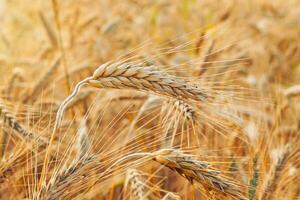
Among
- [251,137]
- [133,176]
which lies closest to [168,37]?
[251,137]

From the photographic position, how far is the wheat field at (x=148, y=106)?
1605mm

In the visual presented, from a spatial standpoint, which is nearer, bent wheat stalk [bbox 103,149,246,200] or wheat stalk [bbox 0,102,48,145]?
bent wheat stalk [bbox 103,149,246,200]

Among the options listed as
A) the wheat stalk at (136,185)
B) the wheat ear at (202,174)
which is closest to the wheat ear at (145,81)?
the wheat ear at (202,174)

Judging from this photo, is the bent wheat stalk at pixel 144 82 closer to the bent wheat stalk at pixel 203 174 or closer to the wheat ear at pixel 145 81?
the wheat ear at pixel 145 81

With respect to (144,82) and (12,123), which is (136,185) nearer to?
(144,82)

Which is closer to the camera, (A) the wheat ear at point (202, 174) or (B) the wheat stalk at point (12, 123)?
(A) the wheat ear at point (202, 174)

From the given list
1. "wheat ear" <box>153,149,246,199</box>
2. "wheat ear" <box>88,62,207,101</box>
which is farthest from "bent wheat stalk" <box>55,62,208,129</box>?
"wheat ear" <box>153,149,246,199</box>

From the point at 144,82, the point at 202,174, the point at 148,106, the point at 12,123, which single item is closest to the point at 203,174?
the point at 202,174

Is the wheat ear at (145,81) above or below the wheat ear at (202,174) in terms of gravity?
above

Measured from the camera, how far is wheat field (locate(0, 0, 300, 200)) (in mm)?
1605

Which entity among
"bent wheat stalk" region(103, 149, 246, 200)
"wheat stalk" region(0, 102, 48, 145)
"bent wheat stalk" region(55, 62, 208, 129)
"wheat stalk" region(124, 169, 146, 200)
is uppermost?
"bent wheat stalk" region(55, 62, 208, 129)

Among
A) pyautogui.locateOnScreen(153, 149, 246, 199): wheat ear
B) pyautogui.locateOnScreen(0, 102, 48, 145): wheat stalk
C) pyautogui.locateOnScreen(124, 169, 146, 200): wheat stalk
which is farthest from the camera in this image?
A: pyautogui.locateOnScreen(0, 102, 48, 145): wheat stalk

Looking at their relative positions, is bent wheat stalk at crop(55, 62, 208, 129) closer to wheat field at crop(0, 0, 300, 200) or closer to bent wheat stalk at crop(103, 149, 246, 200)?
wheat field at crop(0, 0, 300, 200)

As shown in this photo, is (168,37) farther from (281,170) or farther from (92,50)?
(281,170)
